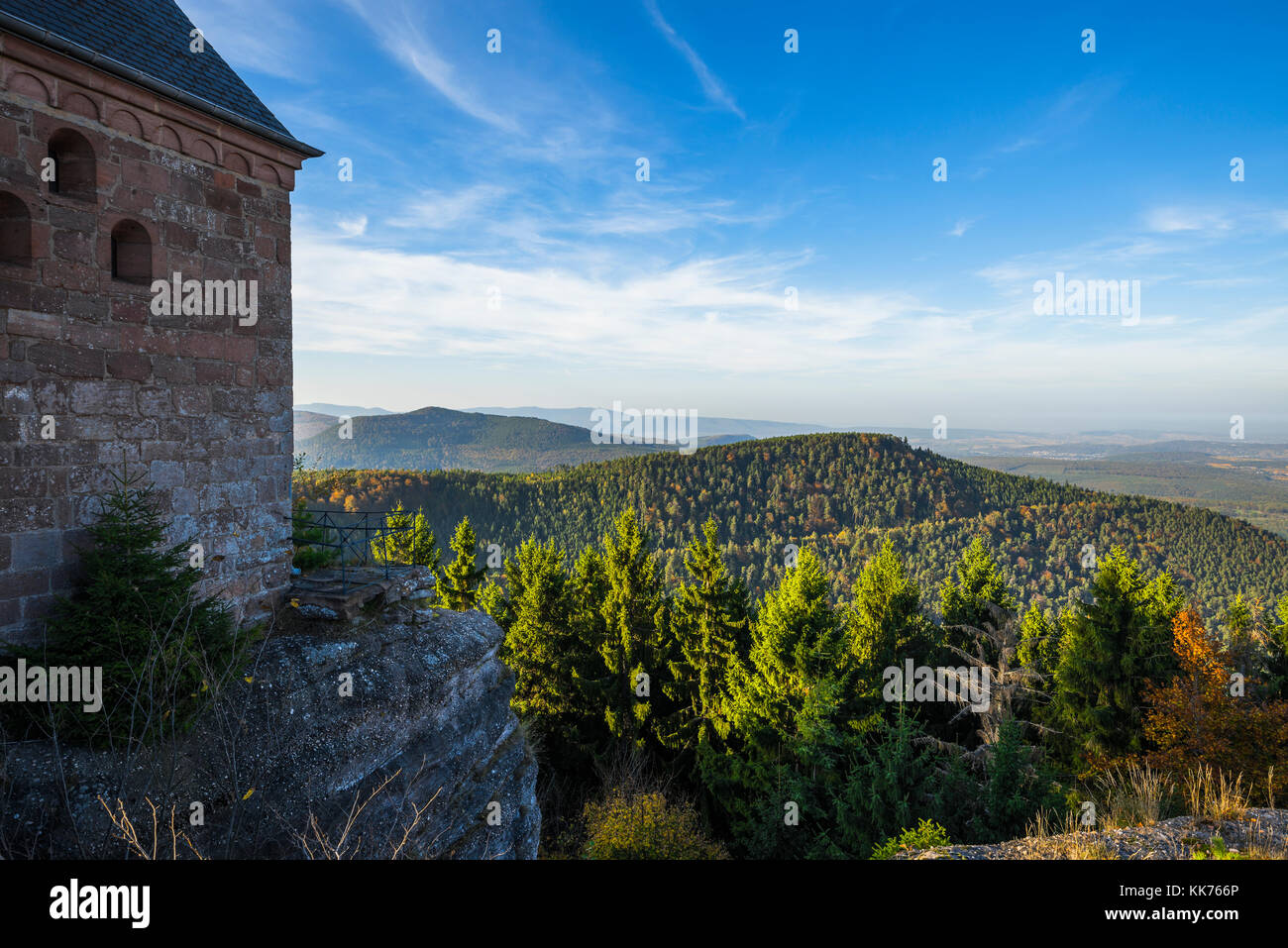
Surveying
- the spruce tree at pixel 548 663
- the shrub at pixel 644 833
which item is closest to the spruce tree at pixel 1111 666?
the shrub at pixel 644 833

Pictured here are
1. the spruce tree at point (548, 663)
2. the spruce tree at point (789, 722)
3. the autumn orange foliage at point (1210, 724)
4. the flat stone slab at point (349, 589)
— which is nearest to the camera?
the flat stone slab at point (349, 589)

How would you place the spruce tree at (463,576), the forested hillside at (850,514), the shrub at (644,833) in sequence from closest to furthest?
1. the shrub at (644,833)
2. the spruce tree at (463,576)
3. the forested hillside at (850,514)

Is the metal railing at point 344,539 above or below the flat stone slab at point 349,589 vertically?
above

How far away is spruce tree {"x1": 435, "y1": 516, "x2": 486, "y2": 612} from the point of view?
2528 centimetres

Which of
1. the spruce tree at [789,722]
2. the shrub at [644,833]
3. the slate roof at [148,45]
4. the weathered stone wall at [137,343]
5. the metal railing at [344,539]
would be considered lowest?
the shrub at [644,833]

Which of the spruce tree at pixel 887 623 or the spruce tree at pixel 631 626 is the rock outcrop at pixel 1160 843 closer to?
the spruce tree at pixel 887 623

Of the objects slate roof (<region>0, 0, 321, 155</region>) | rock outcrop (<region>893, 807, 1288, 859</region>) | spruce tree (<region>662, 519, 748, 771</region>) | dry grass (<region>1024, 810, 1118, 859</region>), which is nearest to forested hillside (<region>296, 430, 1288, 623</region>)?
spruce tree (<region>662, 519, 748, 771</region>)

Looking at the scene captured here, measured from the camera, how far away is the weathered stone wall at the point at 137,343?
6028 mm

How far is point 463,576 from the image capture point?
1015 inches

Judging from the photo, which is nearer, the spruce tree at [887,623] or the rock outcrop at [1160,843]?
the rock outcrop at [1160,843]

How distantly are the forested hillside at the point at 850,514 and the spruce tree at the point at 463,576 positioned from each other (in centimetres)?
6416

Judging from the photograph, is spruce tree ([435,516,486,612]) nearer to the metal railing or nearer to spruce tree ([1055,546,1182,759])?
the metal railing

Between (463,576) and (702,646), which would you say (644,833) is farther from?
(463,576)

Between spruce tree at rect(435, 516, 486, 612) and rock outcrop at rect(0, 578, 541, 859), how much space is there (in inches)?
635
